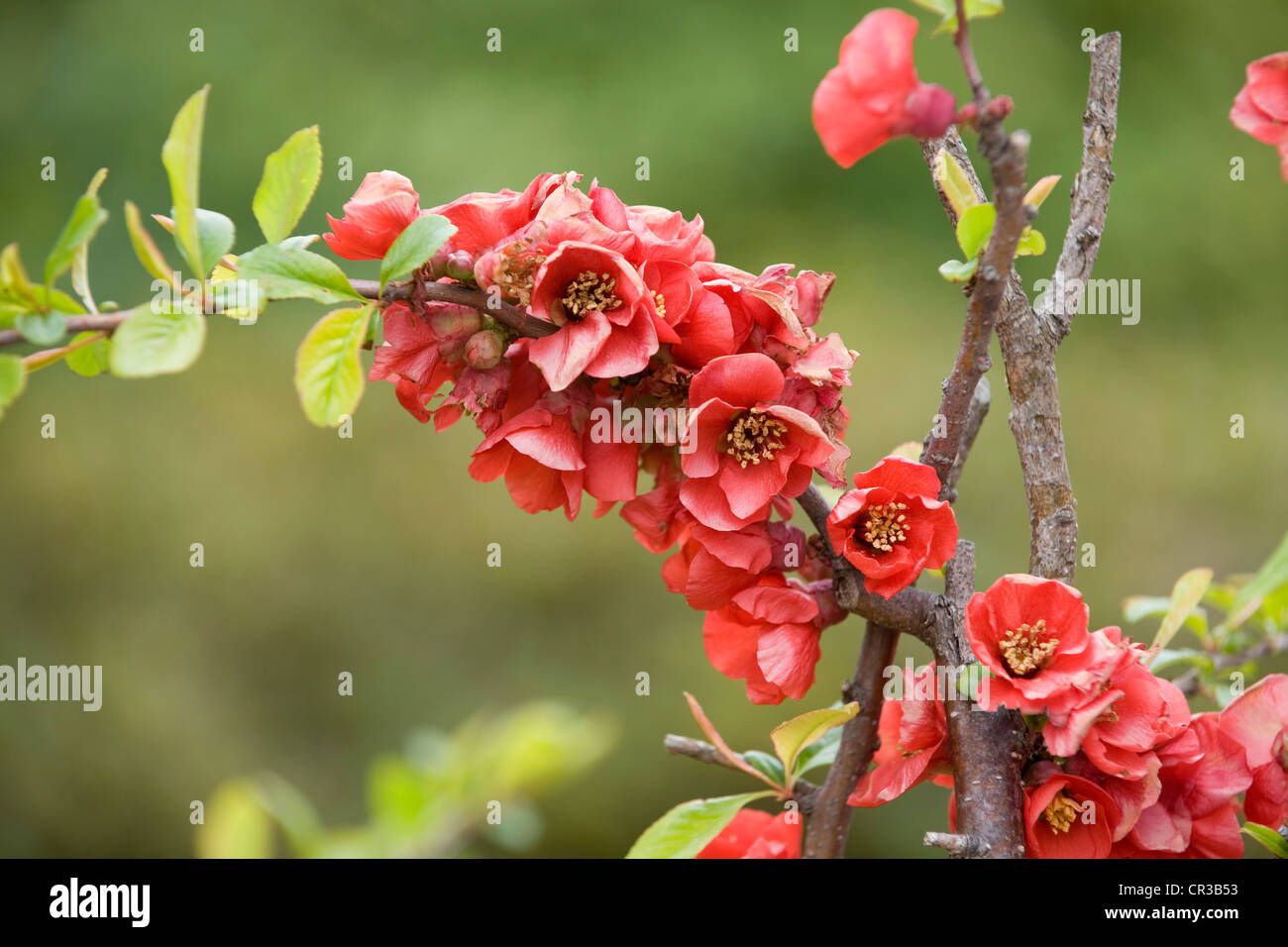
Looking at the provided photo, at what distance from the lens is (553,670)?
1.27 meters

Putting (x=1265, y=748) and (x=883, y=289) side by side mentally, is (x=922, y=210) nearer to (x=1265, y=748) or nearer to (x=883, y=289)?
(x=883, y=289)

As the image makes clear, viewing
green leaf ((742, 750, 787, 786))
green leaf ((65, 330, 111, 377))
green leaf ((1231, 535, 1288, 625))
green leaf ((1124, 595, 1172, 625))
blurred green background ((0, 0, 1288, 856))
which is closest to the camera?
green leaf ((1231, 535, 1288, 625))

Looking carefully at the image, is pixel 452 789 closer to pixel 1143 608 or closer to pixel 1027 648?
pixel 1027 648

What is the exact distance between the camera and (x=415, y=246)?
309 mm

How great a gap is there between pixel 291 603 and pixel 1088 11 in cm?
133

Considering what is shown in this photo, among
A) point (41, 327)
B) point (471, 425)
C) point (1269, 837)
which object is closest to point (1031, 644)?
point (1269, 837)

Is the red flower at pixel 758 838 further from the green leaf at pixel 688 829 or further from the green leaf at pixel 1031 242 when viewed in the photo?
the green leaf at pixel 1031 242

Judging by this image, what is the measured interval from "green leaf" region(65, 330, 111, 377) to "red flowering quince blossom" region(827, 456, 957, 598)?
231 mm

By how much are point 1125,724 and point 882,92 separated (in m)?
0.21

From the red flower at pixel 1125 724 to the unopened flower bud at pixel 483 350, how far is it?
212 millimetres

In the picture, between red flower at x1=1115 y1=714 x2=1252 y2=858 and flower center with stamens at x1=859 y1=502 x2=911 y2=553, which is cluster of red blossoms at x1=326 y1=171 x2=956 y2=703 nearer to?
flower center with stamens at x1=859 y1=502 x2=911 y2=553

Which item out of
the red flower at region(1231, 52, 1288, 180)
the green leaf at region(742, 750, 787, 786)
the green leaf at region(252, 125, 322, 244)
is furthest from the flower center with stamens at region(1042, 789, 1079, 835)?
the green leaf at region(252, 125, 322, 244)

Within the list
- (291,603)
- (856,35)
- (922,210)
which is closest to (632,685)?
(291,603)

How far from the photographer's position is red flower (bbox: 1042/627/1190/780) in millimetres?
335
